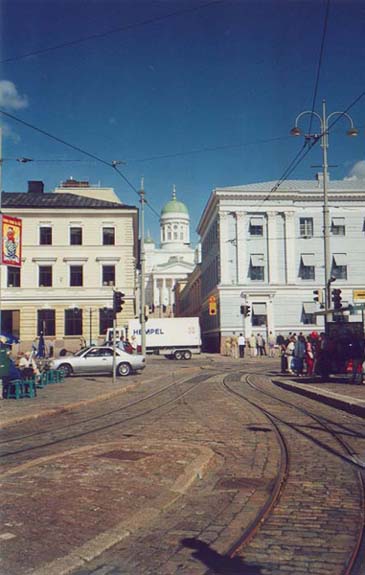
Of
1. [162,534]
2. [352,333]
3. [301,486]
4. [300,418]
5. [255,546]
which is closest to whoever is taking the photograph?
[255,546]

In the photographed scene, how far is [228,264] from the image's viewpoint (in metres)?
52.8

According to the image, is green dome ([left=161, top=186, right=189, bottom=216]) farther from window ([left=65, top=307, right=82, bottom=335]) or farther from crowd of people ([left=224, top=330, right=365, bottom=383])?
crowd of people ([left=224, top=330, right=365, bottom=383])

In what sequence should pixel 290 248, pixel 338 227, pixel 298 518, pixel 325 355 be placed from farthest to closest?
pixel 338 227
pixel 290 248
pixel 325 355
pixel 298 518

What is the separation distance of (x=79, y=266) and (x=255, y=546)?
47.2 m

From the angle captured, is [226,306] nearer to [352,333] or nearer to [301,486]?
[352,333]

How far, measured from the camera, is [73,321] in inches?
1967

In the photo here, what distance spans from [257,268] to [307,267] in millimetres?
4451

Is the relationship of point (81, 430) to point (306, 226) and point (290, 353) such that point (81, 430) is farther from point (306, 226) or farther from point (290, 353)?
point (306, 226)

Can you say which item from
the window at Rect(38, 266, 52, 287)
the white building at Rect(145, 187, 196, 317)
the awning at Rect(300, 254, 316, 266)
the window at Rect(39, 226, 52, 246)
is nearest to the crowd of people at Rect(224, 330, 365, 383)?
the awning at Rect(300, 254, 316, 266)

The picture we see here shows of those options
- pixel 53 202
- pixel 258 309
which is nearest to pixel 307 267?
pixel 258 309

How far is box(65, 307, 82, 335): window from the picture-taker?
49.8m

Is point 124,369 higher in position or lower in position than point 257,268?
lower

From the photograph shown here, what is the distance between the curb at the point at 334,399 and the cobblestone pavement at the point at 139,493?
2.22 meters

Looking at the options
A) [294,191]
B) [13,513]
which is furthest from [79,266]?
[13,513]
